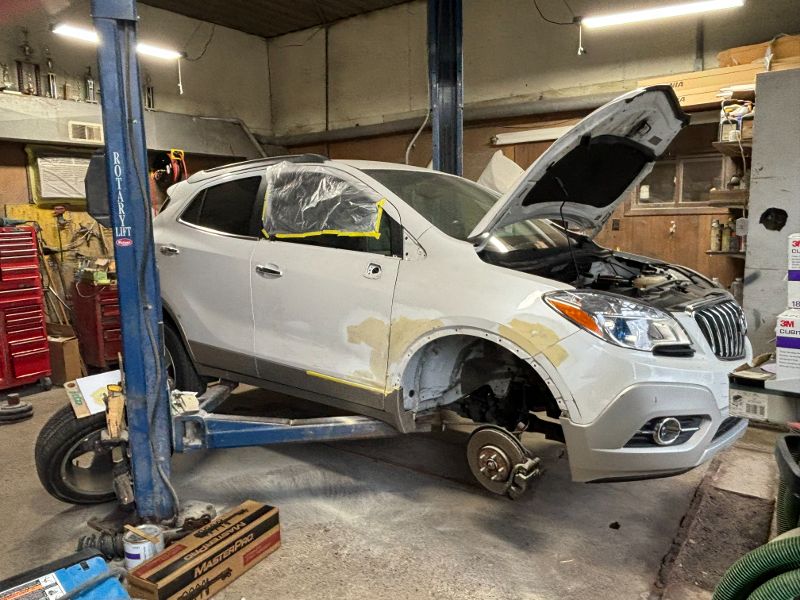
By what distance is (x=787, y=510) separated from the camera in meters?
1.79

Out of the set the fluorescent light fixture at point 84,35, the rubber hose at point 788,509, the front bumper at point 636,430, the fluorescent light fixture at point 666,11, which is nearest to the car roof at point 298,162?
the front bumper at point 636,430

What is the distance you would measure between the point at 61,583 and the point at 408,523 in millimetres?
1434

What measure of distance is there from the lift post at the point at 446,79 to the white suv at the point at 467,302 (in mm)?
1993

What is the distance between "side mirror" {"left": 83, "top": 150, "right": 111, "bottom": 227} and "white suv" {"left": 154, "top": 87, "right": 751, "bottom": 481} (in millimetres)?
884

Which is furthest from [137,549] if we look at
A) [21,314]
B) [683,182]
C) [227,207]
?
[683,182]

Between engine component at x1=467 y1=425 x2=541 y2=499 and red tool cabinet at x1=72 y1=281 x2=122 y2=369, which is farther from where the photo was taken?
red tool cabinet at x1=72 y1=281 x2=122 y2=369

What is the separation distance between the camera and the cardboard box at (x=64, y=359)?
17.2 feet

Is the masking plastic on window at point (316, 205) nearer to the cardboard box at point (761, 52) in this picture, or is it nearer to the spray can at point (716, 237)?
the spray can at point (716, 237)

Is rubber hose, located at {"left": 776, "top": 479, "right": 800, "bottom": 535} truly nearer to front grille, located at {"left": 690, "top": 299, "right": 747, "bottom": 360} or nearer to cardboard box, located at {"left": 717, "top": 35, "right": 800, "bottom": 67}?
front grille, located at {"left": 690, "top": 299, "right": 747, "bottom": 360}

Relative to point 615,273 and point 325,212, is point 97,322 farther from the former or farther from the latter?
point 615,273

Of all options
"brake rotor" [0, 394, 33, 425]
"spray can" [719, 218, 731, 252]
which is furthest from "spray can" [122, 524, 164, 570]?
"spray can" [719, 218, 731, 252]

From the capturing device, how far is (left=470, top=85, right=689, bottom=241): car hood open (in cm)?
243

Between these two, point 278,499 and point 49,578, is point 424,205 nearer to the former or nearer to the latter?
point 278,499

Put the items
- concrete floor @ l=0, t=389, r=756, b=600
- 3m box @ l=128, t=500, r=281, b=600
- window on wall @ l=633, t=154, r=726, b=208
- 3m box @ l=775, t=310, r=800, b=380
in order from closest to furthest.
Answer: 1. 3m box @ l=775, t=310, r=800, b=380
2. 3m box @ l=128, t=500, r=281, b=600
3. concrete floor @ l=0, t=389, r=756, b=600
4. window on wall @ l=633, t=154, r=726, b=208
